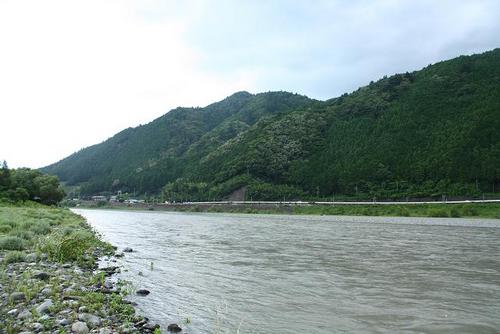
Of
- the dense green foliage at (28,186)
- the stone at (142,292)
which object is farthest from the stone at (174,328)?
the dense green foliage at (28,186)

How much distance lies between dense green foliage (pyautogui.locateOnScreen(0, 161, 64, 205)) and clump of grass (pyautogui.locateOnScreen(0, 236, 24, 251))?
48.5 m

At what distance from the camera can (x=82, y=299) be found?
404 inches

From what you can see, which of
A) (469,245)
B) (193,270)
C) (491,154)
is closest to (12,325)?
(193,270)

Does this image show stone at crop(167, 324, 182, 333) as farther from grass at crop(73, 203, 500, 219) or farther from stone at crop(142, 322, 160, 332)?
grass at crop(73, 203, 500, 219)

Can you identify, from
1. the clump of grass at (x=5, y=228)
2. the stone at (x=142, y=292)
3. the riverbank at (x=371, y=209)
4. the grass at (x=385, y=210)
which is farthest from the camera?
the riverbank at (x=371, y=209)

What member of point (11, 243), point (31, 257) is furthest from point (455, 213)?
point (31, 257)

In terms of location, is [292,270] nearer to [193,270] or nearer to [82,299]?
[193,270]

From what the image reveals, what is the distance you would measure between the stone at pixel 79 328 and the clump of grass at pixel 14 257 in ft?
26.3

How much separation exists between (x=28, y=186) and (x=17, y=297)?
67.8m

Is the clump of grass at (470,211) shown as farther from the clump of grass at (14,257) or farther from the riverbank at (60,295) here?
the clump of grass at (14,257)

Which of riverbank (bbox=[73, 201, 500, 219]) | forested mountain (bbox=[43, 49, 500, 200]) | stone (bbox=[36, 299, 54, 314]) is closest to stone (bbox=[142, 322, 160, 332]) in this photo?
stone (bbox=[36, 299, 54, 314])

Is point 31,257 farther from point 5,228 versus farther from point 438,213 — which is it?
point 438,213

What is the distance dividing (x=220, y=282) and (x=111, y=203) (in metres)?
194

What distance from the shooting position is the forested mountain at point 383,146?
96438 mm
